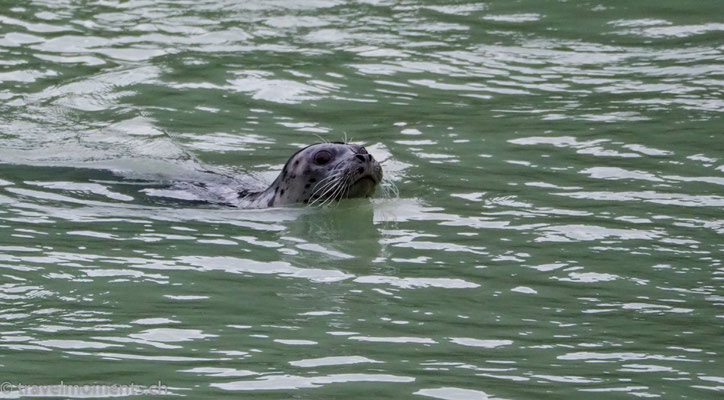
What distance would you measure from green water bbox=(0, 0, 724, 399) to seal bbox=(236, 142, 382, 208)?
12 centimetres

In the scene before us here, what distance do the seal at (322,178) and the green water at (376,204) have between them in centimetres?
12

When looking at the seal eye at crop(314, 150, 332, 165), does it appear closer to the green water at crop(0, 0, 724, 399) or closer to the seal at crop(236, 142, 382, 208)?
the seal at crop(236, 142, 382, 208)

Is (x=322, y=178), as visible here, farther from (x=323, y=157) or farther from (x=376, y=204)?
(x=376, y=204)

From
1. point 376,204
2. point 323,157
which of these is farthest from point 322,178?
point 376,204

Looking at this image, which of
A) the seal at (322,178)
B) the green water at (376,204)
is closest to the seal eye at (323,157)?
the seal at (322,178)

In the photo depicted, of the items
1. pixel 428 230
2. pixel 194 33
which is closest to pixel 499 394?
pixel 428 230

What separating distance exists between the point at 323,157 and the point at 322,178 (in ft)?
0.49

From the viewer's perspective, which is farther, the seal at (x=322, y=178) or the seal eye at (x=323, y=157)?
the seal eye at (x=323, y=157)

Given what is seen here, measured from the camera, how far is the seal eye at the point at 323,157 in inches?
335

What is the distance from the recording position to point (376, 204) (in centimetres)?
838

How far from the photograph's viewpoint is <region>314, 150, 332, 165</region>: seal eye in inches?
335

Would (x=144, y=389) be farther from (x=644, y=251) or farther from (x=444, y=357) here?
(x=644, y=251)

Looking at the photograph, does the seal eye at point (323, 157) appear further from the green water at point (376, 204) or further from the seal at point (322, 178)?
the green water at point (376, 204)

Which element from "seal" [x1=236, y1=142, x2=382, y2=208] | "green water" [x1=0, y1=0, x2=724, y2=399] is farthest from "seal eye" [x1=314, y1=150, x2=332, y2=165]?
"green water" [x1=0, y1=0, x2=724, y2=399]
